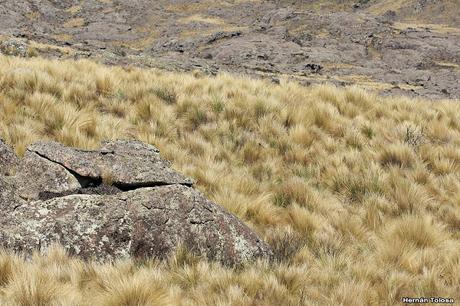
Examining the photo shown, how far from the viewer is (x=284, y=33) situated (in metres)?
70.2

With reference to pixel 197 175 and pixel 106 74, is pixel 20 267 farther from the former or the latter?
pixel 106 74

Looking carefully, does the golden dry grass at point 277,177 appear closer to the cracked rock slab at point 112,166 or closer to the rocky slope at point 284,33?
the cracked rock slab at point 112,166

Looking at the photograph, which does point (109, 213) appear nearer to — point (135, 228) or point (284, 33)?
point (135, 228)

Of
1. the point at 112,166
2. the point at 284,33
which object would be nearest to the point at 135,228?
the point at 112,166

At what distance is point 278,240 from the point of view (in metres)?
5.18

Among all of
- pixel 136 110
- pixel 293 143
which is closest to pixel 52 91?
pixel 136 110

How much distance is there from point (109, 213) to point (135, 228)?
1.00 ft

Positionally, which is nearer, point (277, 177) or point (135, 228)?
point (135, 228)

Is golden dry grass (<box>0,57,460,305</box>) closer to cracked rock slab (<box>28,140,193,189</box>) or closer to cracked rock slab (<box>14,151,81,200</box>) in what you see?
cracked rock slab (<box>28,140,193,189</box>)

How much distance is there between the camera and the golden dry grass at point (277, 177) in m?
3.88

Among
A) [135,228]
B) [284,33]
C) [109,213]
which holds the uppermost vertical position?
[109,213]

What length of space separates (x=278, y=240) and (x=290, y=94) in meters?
7.04

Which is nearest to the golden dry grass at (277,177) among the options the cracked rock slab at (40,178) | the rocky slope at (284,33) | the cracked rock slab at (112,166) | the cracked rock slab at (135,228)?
the cracked rock slab at (135,228)

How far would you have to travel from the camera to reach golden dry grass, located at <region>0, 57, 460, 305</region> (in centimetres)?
→ 388
